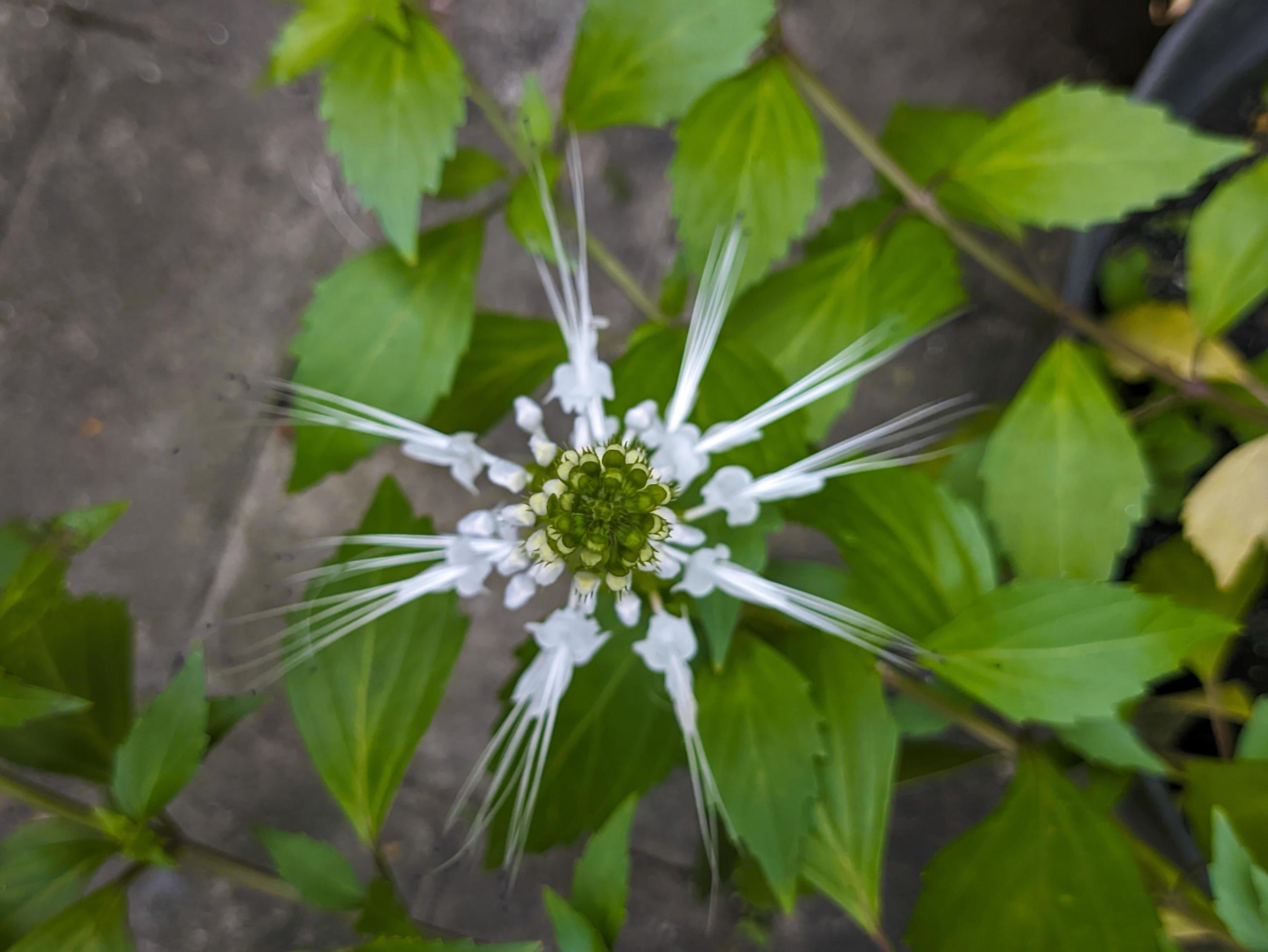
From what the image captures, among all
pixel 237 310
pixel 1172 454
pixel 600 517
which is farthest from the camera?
pixel 237 310

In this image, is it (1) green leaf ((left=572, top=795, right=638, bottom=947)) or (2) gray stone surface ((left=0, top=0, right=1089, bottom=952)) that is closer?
(1) green leaf ((left=572, top=795, right=638, bottom=947))

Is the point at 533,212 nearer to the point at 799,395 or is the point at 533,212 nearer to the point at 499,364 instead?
the point at 499,364

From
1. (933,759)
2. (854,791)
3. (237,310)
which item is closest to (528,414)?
(854,791)

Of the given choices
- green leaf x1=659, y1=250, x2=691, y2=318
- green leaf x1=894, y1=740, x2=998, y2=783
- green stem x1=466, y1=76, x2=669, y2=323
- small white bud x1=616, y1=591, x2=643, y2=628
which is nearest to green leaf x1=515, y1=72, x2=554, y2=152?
green stem x1=466, y1=76, x2=669, y2=323

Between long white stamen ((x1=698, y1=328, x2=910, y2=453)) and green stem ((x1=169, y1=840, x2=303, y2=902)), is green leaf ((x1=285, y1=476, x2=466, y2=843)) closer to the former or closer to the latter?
green stem ((x1=169, y1=840, x2=303, y2=902))

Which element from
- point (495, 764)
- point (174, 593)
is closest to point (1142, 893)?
point (495, 764)

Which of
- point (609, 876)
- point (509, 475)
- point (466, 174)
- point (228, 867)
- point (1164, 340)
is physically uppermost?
point (466, 174)

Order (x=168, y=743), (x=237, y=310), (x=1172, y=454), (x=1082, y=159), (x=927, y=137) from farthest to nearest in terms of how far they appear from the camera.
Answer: (x=237, y=310) → (x=1172, y=454) → (x=927, y=137) → (x=1082, y=159) → (x=168, y=743)
